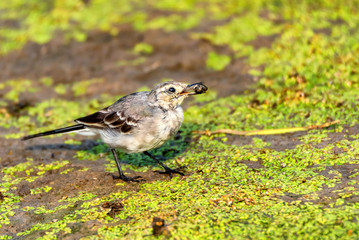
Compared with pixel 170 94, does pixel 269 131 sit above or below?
below

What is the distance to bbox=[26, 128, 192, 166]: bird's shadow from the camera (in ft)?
25.6

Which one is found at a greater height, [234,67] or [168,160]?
[234,67]

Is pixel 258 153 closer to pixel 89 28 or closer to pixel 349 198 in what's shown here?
pixel 349 198

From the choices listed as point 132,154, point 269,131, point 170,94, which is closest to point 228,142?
point 269,131

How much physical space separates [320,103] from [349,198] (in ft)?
11.1

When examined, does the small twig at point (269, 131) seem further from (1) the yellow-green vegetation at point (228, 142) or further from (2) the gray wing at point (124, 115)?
(2) the gray wing at point (124, 115)

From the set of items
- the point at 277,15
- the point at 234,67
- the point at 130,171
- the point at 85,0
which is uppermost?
the point at 85,0

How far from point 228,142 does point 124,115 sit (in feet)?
6.61

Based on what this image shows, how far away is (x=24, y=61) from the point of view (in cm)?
1221

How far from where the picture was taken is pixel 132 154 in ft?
26.6

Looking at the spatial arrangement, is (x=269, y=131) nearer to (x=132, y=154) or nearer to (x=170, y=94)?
(x=170, y=94)

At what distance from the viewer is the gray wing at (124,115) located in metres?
6.95

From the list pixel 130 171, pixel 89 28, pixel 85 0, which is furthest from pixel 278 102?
pixel 85 0

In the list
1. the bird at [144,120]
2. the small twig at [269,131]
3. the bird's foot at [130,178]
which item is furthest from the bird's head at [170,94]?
the small twig at [269,131]
